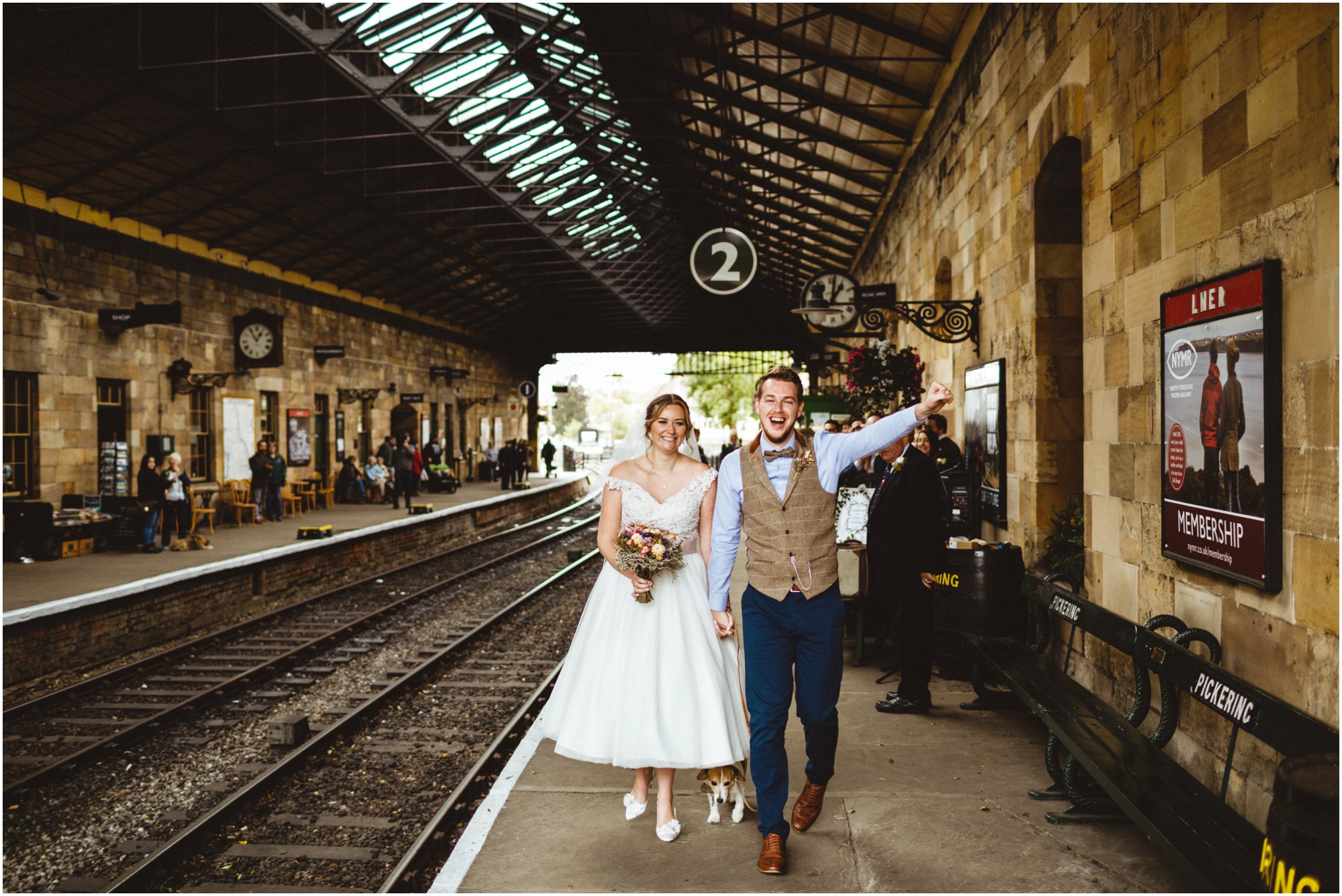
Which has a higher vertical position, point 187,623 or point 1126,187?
point 1126,187

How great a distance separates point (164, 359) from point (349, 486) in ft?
21.7

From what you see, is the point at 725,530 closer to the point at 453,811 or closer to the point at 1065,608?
the point at 1065,608

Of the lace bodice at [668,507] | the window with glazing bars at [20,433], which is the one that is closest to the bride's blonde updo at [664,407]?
the lace bodice at [668,507]

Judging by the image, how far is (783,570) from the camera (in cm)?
337

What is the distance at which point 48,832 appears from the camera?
484cm

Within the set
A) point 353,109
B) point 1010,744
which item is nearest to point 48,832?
point 1010,744

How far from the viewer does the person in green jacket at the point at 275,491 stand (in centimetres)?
1723

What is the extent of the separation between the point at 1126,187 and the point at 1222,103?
969mm

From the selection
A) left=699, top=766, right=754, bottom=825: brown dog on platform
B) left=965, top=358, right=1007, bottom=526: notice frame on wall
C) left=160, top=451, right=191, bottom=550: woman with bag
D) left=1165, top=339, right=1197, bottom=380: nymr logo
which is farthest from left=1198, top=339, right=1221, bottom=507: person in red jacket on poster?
left=160, top=451, right=191, bottom=550: woman with bag

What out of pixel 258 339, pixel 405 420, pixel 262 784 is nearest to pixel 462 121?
pixel 258 339

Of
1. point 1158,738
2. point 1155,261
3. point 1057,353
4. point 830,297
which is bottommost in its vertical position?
point 1158,738

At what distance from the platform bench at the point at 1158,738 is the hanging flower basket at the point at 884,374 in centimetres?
507

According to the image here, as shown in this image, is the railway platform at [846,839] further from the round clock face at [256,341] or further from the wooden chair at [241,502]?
the round clock face at [256,341]

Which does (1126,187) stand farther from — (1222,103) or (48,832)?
(48,832)
